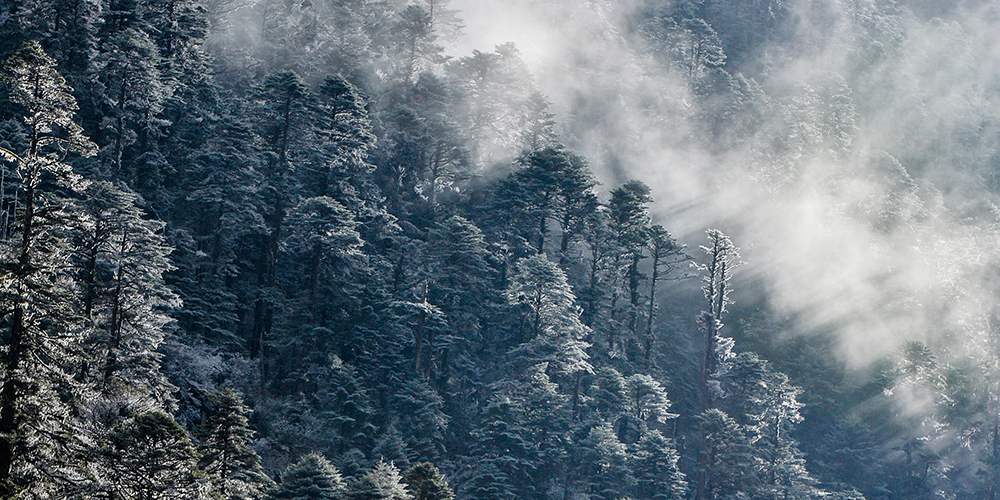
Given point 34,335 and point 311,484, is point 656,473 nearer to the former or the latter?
point 311,484

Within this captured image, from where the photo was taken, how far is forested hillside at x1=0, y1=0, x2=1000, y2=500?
101 feet

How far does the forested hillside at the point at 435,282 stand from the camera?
30734 mm

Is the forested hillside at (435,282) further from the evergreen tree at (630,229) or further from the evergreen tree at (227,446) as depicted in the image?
the evergreen tree at (630,229)

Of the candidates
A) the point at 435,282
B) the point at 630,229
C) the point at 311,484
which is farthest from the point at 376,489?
the point at 630,229

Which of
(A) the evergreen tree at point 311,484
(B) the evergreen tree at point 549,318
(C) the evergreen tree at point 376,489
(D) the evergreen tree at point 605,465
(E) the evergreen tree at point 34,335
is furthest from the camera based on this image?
(B) the evergreen tree at point 549,318

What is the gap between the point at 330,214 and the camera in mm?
51219

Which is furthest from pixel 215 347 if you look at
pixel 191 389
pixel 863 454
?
pixel 863 454

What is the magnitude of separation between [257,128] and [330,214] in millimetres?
9100

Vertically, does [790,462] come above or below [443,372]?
below

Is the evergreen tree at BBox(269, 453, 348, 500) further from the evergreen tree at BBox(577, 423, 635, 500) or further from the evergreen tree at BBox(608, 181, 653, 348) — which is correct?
the evergreen tree at BBox(608, 181, 653, 348)

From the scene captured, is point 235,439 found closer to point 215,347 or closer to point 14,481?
point 14,481

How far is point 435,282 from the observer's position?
5481 centimetres

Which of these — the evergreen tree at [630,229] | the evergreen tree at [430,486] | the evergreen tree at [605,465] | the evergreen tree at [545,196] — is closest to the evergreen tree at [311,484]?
the evergreen tree at [430,486]

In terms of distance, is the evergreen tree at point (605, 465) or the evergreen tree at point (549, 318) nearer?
the evergreen tree at point (605, 465)
